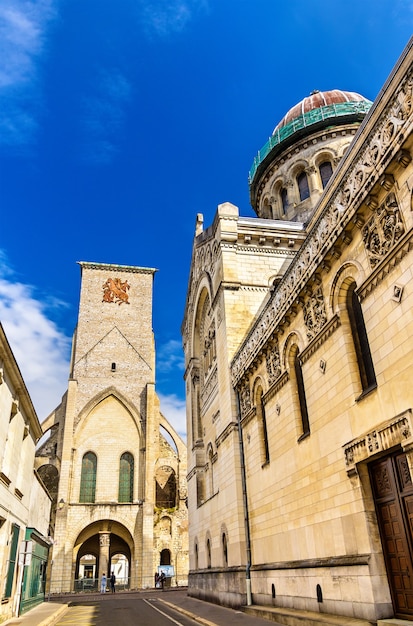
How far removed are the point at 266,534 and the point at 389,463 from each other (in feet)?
22.2

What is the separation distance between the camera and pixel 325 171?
28203 mm

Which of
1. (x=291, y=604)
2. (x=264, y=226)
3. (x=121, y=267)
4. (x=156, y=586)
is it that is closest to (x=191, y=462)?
(x=264, y=226)

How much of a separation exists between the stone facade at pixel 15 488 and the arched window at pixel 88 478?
817 inches

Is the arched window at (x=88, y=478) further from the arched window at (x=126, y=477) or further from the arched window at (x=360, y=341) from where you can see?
the arched window at (x=360, y=341)

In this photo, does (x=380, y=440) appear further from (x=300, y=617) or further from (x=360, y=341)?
(x=300, y=617)

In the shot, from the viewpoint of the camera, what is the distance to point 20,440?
586 inches

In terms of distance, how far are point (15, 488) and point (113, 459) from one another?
27.7 meters

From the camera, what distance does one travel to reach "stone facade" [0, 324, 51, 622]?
12.2m

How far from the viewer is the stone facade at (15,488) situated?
40.0 feet

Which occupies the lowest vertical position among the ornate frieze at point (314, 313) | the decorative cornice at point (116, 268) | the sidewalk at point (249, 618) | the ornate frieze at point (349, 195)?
the sidewalk at point (249, 618)

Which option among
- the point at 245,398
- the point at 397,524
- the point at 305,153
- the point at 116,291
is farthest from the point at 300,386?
the point at 116,291

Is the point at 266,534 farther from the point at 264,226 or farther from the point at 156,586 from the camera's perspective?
the point at 156,586

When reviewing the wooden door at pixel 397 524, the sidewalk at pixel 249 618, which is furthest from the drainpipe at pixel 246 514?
the wooden door at pixel 397 524

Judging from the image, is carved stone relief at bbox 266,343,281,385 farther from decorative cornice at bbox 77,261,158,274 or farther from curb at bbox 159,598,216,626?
decorative cornice at bbox 77,261,158,274
